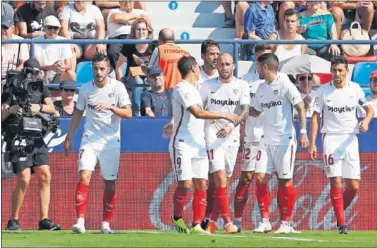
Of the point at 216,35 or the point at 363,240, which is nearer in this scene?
the point at 363,240

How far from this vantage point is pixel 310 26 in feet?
→ 74.7

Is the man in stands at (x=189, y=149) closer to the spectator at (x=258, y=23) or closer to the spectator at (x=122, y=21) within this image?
the spectator at (x=122, y=21)

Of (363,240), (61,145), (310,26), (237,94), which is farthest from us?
(310,26)

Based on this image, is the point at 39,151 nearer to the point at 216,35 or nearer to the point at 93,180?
the point at 93,180

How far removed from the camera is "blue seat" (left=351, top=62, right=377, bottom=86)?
2184cm

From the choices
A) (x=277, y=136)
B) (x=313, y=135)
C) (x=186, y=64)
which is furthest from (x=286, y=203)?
(x=186, y=64)

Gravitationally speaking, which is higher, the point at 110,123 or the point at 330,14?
the point at 330,14

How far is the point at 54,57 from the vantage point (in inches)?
834

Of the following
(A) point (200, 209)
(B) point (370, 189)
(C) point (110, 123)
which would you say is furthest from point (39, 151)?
(B) point (370, 189)

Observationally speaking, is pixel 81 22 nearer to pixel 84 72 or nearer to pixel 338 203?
pixel 84 72

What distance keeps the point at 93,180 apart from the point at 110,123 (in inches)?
136

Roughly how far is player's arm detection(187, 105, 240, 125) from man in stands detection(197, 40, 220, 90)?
81cm

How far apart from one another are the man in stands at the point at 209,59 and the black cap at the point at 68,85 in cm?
258

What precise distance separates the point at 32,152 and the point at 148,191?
3157 mm
